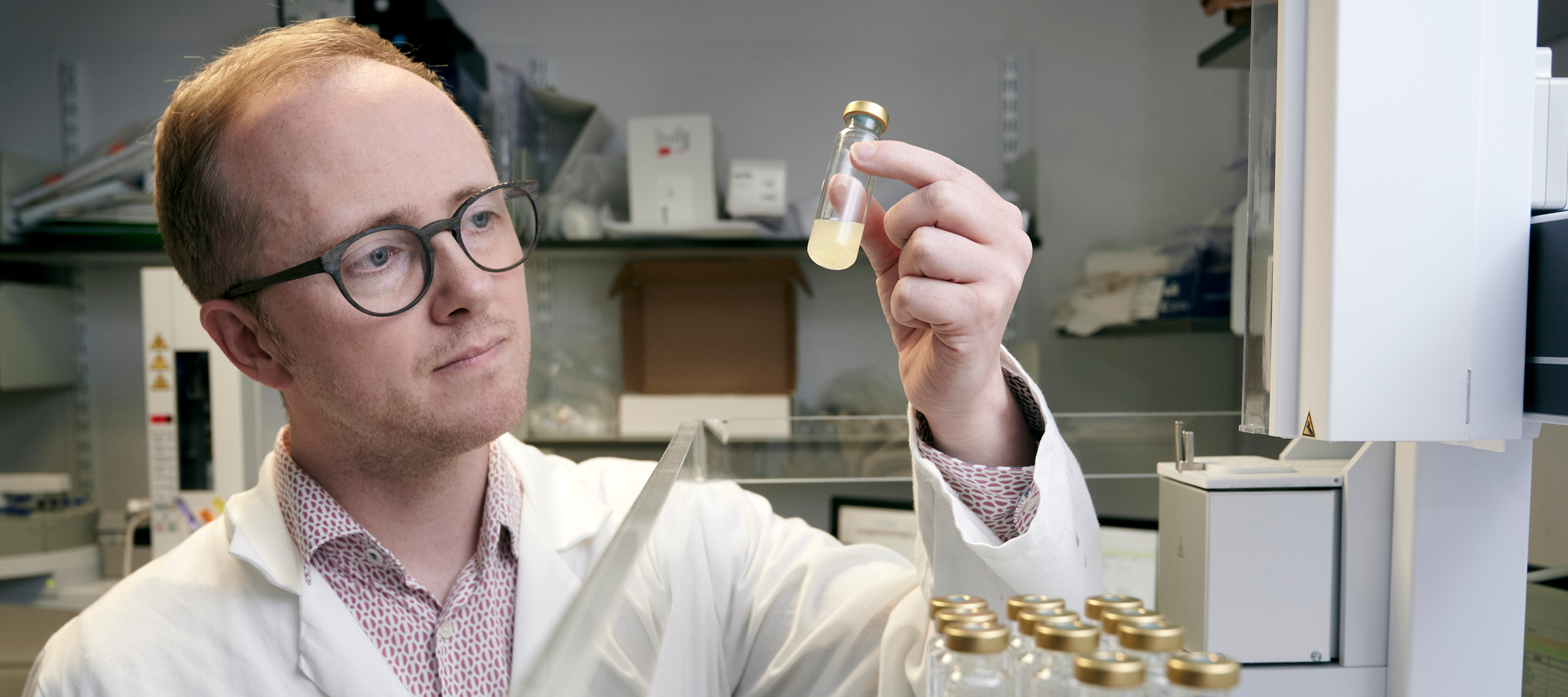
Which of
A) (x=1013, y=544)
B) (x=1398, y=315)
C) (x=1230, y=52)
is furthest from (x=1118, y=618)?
(x=1230, y=52)

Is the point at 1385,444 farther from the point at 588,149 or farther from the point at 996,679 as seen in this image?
the point at 588,149

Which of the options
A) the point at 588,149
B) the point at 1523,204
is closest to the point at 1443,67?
the point at 1523,204

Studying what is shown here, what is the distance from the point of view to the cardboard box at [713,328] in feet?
7.22

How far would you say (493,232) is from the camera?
0.85 meters

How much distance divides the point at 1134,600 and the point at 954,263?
0.25m

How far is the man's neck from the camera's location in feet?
2.89

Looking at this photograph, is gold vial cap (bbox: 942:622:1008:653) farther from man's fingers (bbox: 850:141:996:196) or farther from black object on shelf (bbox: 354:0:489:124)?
black object on shelf (bbox: 354:0:489:124)

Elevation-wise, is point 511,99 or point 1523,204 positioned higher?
point 511,99

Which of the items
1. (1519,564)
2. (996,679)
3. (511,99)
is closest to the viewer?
(996,679)

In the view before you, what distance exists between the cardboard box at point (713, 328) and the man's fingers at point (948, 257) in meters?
1.60

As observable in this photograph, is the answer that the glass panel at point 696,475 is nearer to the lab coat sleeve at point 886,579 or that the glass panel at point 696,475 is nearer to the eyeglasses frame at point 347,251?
the lab coat sleeve at point 886,579

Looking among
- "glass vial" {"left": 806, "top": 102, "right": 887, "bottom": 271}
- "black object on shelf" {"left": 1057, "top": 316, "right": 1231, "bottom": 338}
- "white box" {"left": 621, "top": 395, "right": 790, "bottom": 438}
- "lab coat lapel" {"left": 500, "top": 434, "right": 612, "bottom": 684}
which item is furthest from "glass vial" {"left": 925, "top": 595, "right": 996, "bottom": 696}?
"black object on shelf" {"left": 1057, "top": 316, "right": 1231, "bottom": 338}

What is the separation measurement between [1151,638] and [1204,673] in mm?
32

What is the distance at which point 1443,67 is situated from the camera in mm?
519
